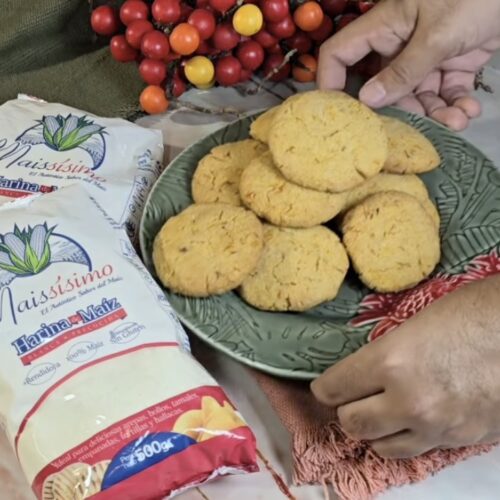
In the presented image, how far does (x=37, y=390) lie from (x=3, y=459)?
14 cm

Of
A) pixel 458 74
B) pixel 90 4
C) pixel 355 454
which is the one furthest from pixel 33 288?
pixel 458 74

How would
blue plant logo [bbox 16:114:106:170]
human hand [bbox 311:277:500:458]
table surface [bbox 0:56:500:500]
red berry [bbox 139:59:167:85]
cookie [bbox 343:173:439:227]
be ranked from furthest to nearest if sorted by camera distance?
red berry [bbox 139:59:167:85]
blue plant logo [bbox 16:114:106:170]
cookie [bbox 343:173:439:227]
table surface [bbox 0:56:500:500]
human hand [bbox 311:277:500:458]

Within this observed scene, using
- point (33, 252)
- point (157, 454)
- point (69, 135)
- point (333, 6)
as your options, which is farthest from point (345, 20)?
point (157, 454)

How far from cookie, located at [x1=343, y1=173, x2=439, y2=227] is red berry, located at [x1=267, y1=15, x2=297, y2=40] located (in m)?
0.34

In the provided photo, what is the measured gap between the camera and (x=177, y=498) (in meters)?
0.74

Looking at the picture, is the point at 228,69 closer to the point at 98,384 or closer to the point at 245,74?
the point at 245,74

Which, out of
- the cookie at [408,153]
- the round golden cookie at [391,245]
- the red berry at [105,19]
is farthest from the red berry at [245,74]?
the round golden cookie at [391,245]

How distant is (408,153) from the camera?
2.99ft

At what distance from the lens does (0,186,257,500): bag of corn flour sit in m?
0.67

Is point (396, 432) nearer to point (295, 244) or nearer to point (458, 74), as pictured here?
point (295, 244)

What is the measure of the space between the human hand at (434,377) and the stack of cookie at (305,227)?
0.17m

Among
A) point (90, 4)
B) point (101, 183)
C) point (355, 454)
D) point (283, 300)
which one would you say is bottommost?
point (355, 454)

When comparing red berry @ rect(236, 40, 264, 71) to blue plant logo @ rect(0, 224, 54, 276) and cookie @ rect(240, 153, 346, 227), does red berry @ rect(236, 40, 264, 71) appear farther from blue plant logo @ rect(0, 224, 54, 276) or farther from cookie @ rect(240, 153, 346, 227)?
blue plant logo @ rect(0, 224, 54, 276)

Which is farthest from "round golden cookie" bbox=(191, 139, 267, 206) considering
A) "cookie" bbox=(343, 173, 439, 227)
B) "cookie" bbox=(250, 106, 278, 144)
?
"cookie" bbox=(343, 173, 439, 227)
